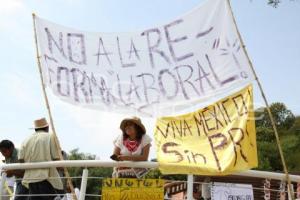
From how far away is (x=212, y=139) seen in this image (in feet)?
16.1

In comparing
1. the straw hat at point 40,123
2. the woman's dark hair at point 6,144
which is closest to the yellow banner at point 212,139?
the straw hat at point 40,123

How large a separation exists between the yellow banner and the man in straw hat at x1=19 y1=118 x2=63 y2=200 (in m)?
1.41

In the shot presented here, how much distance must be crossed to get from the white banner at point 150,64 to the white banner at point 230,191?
Result: 847 mm

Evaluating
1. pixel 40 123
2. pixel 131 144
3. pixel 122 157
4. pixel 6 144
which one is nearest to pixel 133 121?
pixel 131 144

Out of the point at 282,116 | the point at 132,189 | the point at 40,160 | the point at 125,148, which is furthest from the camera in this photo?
the point at 282,116

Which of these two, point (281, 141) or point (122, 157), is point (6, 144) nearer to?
point (122, 157)

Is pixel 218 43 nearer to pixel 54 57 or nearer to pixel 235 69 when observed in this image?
pixel 235 69

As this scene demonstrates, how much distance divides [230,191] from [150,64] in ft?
5.13

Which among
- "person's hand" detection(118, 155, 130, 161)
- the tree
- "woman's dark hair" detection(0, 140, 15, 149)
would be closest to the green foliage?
the tree

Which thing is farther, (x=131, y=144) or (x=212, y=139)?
(x=131, y=144)

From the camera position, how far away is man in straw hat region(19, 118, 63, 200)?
19.0 feet

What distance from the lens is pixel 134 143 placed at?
5.44 meters

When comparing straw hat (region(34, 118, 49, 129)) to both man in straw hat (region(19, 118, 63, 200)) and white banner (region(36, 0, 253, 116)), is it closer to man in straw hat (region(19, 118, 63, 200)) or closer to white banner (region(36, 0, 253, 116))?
man in straw hat (region(19, 118, 63, 200))

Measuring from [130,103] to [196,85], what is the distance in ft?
2.45
